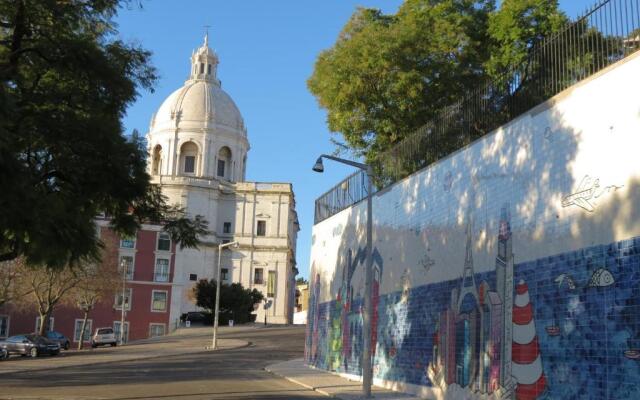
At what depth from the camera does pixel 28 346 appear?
3838 cm

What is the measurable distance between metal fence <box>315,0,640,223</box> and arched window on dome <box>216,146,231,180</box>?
70.7 m

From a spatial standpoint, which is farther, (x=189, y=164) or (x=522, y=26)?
(x=189, y=164)

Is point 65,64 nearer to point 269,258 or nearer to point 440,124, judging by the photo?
point 440,124

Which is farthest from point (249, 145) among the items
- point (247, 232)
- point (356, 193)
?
point (356, 193)

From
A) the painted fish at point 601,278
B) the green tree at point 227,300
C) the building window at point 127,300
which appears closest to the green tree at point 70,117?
the painted fish at point 601,278

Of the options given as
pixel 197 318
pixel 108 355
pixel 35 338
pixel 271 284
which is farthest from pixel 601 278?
pixel 271 284

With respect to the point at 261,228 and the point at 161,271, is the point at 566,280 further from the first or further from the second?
the point at 261,228

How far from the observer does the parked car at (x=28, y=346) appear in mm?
38281

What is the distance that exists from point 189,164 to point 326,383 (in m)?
72.0

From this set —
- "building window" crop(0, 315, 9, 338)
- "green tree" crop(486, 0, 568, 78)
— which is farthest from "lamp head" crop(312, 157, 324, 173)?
"building window" crop(0, 315, 9, 338)

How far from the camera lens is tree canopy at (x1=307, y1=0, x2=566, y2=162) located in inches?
988

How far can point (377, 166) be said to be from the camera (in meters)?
23.9

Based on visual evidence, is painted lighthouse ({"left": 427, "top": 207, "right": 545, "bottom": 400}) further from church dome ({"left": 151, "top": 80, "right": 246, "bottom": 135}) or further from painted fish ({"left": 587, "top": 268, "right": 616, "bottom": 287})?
church dome ({"left": 151, "top": 80, "right": 246, "bottom": 135})

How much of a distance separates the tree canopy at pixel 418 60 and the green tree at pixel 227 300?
41.1 meters
